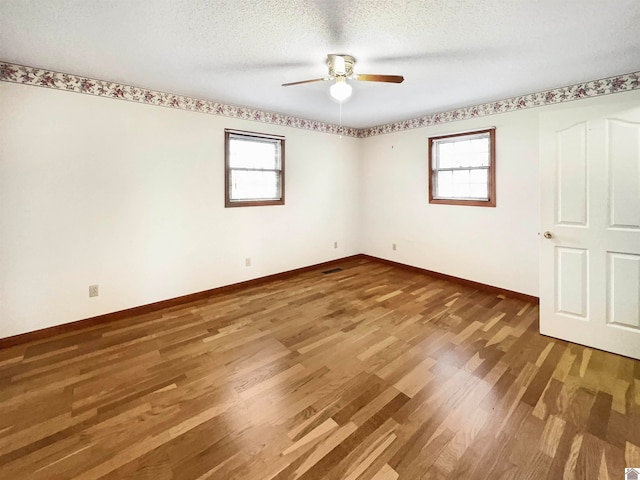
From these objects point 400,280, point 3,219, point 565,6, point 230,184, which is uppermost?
point 565,6

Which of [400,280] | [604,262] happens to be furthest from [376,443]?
[400,280]

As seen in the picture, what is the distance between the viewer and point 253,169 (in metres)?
4.22

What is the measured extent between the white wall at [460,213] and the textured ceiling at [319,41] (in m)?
0.66

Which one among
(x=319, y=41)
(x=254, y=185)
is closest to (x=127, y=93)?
(x=254, y=185)

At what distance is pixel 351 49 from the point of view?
91.6 inches

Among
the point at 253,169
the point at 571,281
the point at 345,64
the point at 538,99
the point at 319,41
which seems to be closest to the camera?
the point at 319,41

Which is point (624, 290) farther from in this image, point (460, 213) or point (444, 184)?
point (444, 184)

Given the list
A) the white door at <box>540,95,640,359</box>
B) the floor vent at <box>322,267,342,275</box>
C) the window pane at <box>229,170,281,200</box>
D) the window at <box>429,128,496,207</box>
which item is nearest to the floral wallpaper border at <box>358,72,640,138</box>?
the window at <box>429,128,496,207</box>

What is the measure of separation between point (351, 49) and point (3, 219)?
10.9 ft

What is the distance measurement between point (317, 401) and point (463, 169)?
3.72 meters

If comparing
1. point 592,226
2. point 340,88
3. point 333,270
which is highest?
point 340,88

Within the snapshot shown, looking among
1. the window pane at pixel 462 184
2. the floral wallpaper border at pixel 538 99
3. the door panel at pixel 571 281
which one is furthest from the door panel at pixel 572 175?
the window pane at pixel 462 184

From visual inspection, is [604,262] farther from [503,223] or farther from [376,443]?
[376,443]

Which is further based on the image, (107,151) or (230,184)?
(230,184)
